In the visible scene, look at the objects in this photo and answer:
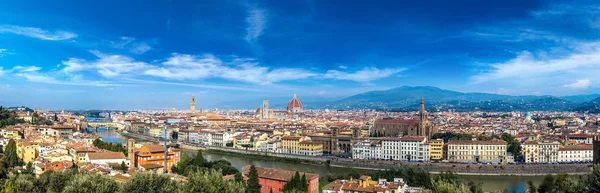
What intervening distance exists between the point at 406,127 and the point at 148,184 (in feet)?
81.8

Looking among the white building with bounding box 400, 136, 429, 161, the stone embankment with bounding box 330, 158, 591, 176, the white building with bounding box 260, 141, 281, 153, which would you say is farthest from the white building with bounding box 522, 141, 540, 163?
the white building with bounding box 260, 141, 281, 153

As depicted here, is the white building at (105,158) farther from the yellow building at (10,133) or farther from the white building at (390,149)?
the white building at (390,149)

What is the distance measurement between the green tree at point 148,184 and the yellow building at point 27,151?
982cm

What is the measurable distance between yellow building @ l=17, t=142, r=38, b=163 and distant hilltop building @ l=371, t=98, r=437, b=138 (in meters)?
18.1

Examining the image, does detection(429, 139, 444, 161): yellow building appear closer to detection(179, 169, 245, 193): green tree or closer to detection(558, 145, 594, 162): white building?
detection(558, 145, 594, 162): white building

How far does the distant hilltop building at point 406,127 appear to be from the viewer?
28.8m

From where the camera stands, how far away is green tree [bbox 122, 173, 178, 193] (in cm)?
768

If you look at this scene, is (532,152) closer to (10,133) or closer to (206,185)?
(206,185)

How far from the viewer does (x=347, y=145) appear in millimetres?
25188

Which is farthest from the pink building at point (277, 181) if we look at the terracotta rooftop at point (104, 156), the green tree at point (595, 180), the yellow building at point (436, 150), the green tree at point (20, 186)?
the yellow building at point (436, 150)

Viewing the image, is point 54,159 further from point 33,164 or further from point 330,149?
point 330,149

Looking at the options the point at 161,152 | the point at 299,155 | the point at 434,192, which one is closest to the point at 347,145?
the point at 299,155

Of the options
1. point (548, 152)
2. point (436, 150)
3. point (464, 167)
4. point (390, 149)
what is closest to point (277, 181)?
point (464, 167)

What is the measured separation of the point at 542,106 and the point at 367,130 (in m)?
97.8
